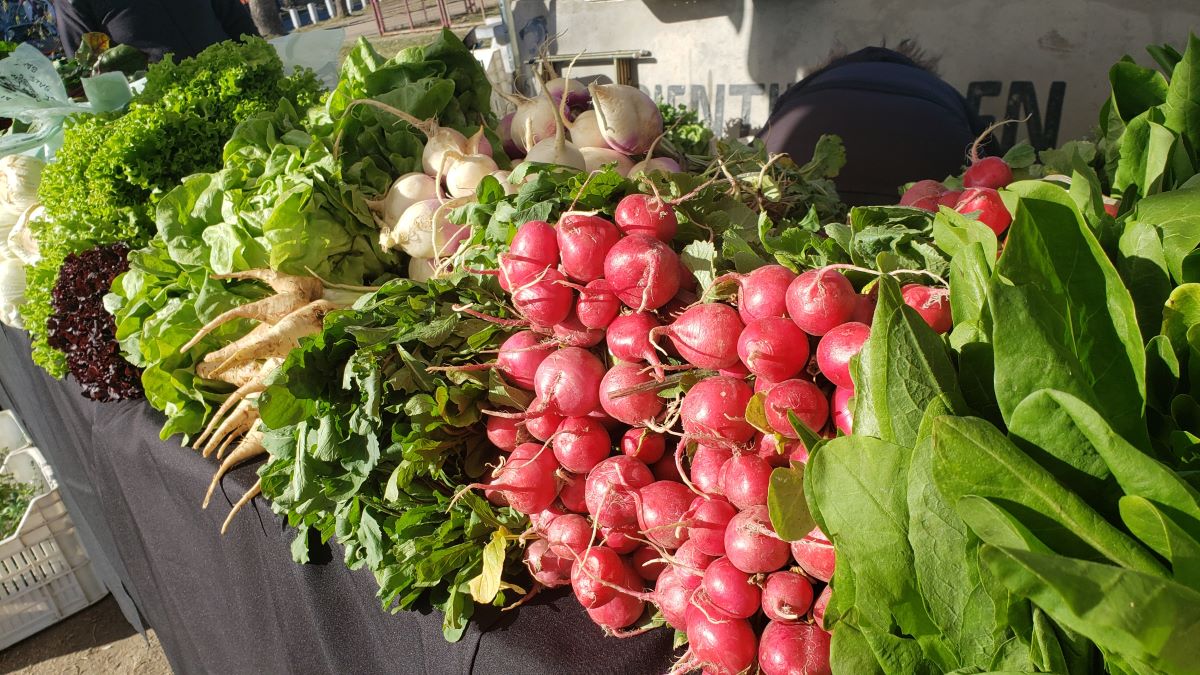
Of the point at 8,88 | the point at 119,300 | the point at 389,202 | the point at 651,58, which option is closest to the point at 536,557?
the point at 389,202

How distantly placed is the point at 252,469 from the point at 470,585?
0.68 meters

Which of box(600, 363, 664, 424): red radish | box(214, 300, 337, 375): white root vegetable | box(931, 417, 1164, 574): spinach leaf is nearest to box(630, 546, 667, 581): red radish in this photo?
box(600, 363, 664, 424): red radish

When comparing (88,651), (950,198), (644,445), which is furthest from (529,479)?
(88,651)

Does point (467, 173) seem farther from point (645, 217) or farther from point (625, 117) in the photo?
point (645, 217)

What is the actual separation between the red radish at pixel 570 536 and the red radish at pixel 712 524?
0.20 m

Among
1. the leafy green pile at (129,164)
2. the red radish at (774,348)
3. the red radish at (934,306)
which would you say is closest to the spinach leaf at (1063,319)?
the red radish at (934,306)

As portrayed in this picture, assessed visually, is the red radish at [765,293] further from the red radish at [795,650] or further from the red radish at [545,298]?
the red radish at [795,650]

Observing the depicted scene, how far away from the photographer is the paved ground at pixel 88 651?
106 inches

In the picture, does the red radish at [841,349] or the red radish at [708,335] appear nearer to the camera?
the red radish at [841,349]

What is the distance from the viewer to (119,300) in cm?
183

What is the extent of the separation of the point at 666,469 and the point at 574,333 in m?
0.25

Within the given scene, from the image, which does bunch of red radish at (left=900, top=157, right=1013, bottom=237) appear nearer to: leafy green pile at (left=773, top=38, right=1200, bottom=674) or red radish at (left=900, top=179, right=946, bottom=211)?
red radish at (left=900, top=179, right=946, bottom=211)

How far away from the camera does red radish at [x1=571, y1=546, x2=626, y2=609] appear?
1.03m

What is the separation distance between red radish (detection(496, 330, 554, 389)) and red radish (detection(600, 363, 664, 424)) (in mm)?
142
